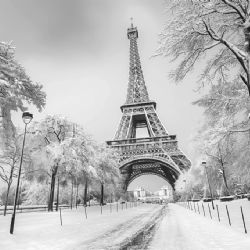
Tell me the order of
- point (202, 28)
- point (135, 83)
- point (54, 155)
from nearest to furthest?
point (202, 28)
point (54, 155)
point (135, 83)

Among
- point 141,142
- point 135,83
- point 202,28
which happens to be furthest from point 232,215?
point 135,83

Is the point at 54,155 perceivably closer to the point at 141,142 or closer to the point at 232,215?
the point at 232,215

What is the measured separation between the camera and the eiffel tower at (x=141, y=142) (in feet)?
175

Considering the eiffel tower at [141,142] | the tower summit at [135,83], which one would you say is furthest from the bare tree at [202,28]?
the tower summit at [135,83]

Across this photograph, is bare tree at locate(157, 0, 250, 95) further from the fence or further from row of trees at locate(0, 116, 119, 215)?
row of trees at locate(0, 116, 119, 215)

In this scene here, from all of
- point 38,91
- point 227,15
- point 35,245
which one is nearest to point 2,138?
point 38,91

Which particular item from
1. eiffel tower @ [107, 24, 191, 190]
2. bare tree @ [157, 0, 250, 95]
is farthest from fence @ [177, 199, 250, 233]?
eiffel tower @ [107, 24, 191, 190]

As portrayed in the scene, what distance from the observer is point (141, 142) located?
192ft

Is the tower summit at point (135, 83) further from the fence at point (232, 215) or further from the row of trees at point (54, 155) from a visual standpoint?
A: the fence at point (232, 215)

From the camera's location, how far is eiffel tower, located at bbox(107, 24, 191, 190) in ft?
175

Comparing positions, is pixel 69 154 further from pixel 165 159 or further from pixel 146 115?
pixel 146 115

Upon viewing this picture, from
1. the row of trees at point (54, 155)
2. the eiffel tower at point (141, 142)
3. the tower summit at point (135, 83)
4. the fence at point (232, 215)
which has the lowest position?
the fence at point (232, 215)

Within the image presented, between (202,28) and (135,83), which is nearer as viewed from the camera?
(202,28)

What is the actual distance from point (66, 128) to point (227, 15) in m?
20.2
